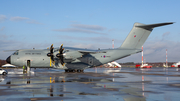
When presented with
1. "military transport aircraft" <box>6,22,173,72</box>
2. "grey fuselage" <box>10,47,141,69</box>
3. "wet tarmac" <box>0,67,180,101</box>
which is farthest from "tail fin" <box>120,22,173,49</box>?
"wet tarmac" <box>0,67,180,101</box>

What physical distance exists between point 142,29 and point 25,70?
959 inches

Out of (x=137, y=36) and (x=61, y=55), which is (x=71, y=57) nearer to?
(x=61, y=55)

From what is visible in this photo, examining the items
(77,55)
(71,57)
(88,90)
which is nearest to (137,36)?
(77,55)

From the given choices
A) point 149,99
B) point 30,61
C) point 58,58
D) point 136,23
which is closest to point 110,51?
point 136,23

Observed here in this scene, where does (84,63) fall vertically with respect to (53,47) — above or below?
below

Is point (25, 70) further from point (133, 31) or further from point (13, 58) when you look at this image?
point (133, 31)

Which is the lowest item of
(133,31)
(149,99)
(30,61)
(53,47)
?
(149,99)

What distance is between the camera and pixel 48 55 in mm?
35625

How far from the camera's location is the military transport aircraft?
36.0 m

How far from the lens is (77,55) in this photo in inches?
1431

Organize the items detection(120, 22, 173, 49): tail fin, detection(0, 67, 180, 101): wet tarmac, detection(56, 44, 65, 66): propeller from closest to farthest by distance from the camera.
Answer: detection(0, 67, 180, 101): wet tarmac
detection(56, 44, 65, 66): propeller
detection(120, 22, 173, 49): tail fin

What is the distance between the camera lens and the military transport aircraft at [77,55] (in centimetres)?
3596

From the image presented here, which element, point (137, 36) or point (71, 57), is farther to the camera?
point (137, 36)

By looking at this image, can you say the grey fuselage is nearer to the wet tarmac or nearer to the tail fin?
the tail fin
